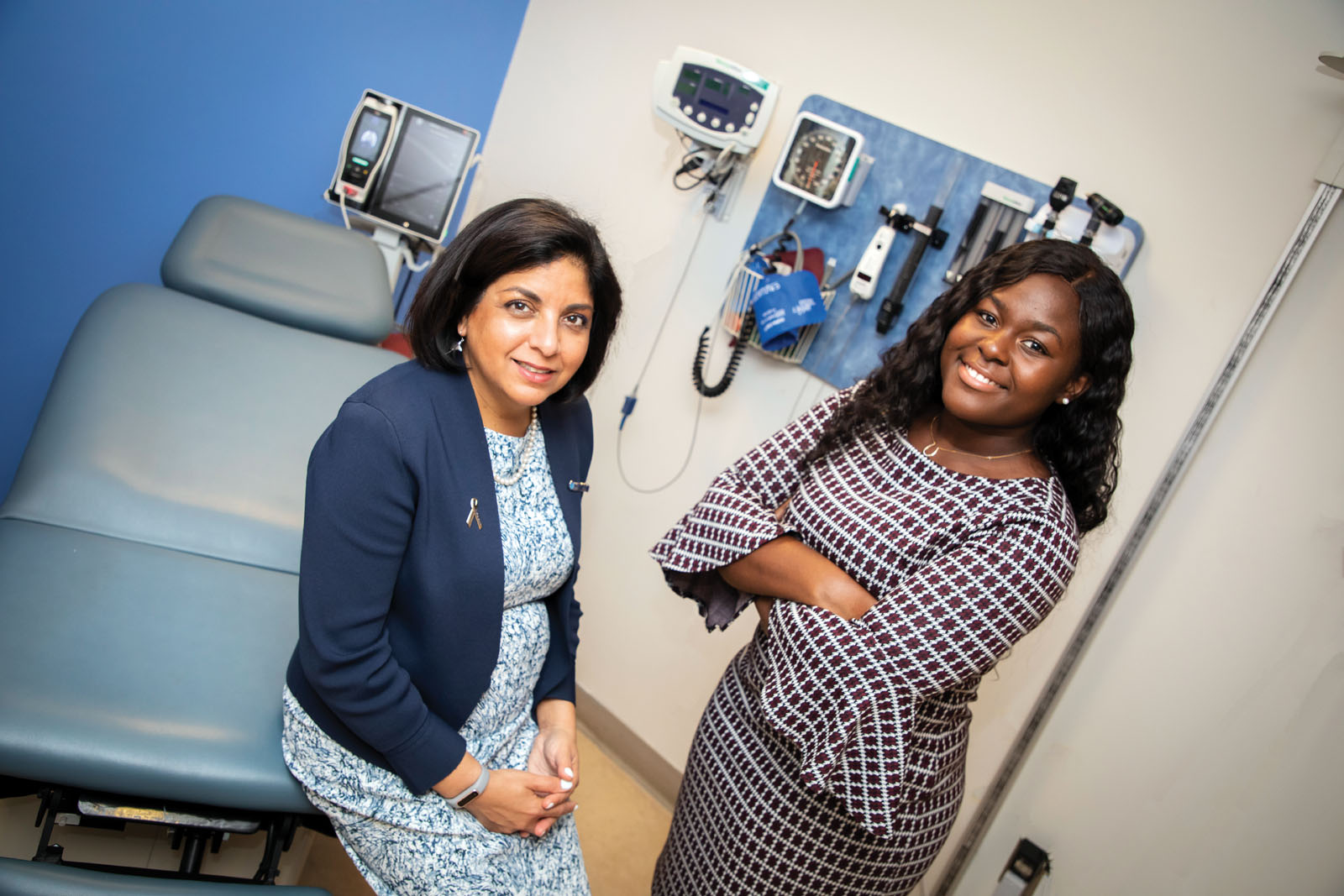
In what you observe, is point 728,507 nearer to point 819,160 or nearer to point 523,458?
point 523,458

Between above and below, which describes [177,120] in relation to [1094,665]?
above

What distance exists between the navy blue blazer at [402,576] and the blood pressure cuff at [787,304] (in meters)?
0.91

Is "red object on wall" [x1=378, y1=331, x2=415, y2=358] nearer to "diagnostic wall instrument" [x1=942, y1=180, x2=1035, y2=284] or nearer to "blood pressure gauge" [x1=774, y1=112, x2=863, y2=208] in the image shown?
"blood pressure gauge" [x1=774, y1=112, x2=863, y2=208]

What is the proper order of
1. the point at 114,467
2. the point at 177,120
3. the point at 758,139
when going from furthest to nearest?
the point at 177,120
the point at 758,139
the point at 114,467

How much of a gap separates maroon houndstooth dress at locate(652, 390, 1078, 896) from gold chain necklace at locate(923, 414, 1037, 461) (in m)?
0.02

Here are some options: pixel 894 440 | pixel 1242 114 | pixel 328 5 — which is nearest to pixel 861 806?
pixel 894 440

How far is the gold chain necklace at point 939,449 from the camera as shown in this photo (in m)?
1.21

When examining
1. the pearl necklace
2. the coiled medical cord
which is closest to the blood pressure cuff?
the coiled medical cord

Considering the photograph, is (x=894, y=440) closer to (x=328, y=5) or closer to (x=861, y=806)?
(x=861, y=806)

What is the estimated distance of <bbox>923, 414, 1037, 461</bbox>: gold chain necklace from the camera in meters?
1.21

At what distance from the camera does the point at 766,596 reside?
1.31 m

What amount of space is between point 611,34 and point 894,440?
171 centimetres

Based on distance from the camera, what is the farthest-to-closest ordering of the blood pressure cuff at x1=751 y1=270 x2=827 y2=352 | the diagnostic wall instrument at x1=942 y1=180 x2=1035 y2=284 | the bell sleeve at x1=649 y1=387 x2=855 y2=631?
the blood pressure cuff at x1=751 y1=270 x2=827 y2=352 → the diagnostic wall instrument at x1=942 y1=180 x2=1035 y2=284 → the bell sleeve at x1=649 y1=387 x2=855 y2=631

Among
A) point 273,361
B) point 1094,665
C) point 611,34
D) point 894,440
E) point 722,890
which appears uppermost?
point 611,34
